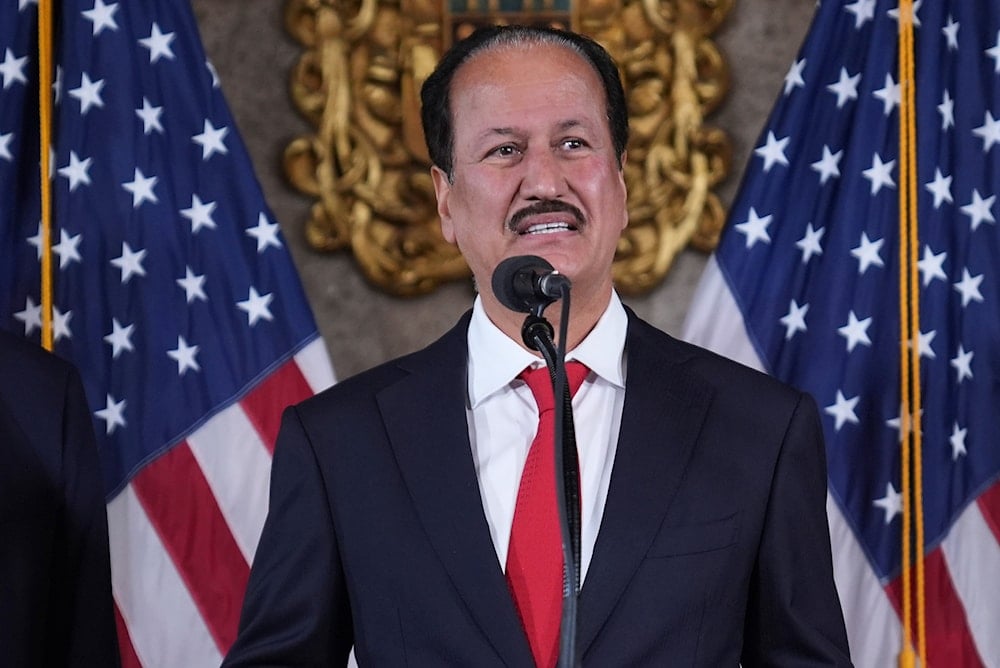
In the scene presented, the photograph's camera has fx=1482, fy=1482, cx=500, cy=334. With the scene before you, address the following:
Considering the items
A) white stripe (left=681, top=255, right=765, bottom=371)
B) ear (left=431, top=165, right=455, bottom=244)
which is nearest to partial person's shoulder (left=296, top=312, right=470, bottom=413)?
ear (left=431, top=165, right=455, bottom=244)

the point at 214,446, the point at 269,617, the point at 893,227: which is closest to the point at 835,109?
the point at 893,227

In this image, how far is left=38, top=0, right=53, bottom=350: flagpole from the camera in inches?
94.8

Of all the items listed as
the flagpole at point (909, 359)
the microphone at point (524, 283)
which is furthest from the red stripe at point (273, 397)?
the microphone at point (524, 283)

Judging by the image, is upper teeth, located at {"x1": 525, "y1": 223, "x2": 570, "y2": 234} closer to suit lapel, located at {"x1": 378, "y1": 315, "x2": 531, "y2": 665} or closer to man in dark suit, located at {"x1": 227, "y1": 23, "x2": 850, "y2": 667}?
man in dark suit, located at {"x1": 227, "y1": 23, "x2": 850, "y2": 667}

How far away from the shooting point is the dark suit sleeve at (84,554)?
79.0 inches

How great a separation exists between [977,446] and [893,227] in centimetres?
40

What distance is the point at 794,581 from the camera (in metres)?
1.65

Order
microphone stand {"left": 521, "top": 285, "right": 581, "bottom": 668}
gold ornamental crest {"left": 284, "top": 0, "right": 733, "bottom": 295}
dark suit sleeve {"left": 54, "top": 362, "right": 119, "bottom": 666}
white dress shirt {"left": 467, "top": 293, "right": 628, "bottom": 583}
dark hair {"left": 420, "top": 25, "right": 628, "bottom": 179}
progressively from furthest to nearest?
1. gold ornamental crest {"left": 284, "top": 0, "right": 733, "bottom": 295}
2. dark suit sleeve {"left": 54, "top": 362, "right": 119, "bottom": 666}
3. dark hair {"left": 420, "top": 25, "right": 628, "bottom": 179}
4. white dress shirt {"left": 467, "top": 293, "right": 628, "bottom": 583}
5. microphone stand {"left": 521, "top": 285, "right": 581, "bottom": 668}

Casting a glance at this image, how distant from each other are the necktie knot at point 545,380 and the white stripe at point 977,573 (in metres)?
1.04

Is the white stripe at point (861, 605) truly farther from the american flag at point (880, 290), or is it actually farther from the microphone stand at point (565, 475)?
the microphone stand at point (565, 475)

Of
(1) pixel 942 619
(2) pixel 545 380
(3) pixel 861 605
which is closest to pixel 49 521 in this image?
(2) pixel 545 380

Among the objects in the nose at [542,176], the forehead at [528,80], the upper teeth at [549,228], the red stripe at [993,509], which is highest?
the forehead at [528,80]

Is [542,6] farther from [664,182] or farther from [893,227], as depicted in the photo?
[893,227]

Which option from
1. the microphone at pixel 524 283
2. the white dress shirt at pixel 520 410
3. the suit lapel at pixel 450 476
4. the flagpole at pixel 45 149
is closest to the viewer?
the microphone at pixel 524 283
